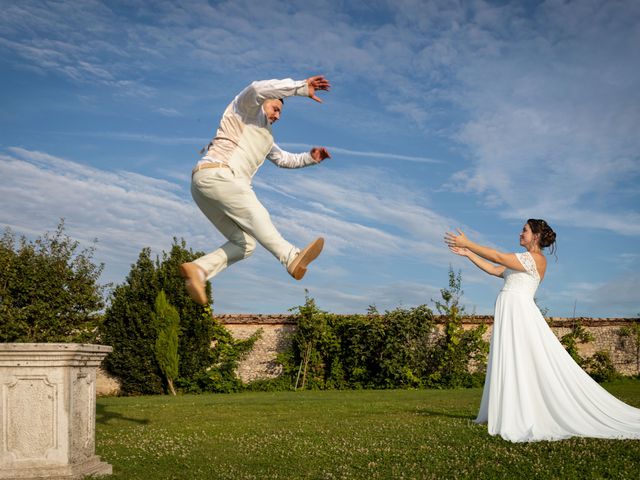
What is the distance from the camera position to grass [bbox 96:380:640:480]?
634cm

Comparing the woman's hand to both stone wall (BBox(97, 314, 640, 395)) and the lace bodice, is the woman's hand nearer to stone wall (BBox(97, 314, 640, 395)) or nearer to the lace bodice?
the lace bodice

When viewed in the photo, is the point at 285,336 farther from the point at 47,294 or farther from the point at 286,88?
the point at 286,88

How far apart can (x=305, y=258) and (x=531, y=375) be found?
176 inches

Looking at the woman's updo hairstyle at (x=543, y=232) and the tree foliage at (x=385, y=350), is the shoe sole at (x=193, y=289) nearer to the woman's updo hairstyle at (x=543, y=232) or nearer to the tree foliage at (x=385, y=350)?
the woman's updo hairstyle at (x=543, y=232)

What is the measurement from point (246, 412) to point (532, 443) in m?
6.94

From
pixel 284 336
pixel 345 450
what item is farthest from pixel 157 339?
pixel 345 450

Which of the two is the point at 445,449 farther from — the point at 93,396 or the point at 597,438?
the point at 93,396

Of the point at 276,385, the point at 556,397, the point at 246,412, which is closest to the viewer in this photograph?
the point at 556,397

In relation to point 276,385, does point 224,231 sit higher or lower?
higher

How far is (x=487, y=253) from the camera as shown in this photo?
829cm

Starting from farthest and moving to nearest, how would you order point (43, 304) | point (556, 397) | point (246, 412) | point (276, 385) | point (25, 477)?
point (276, 385)
point (43, 304)
point (246, 412)
point (556, 397)
point (25, 477)

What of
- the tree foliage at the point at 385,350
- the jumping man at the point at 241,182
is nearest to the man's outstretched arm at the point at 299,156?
the jumping man at the point at 241,182

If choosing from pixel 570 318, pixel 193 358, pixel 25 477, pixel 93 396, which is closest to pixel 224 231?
pixel 93 396

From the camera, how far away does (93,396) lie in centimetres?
734
